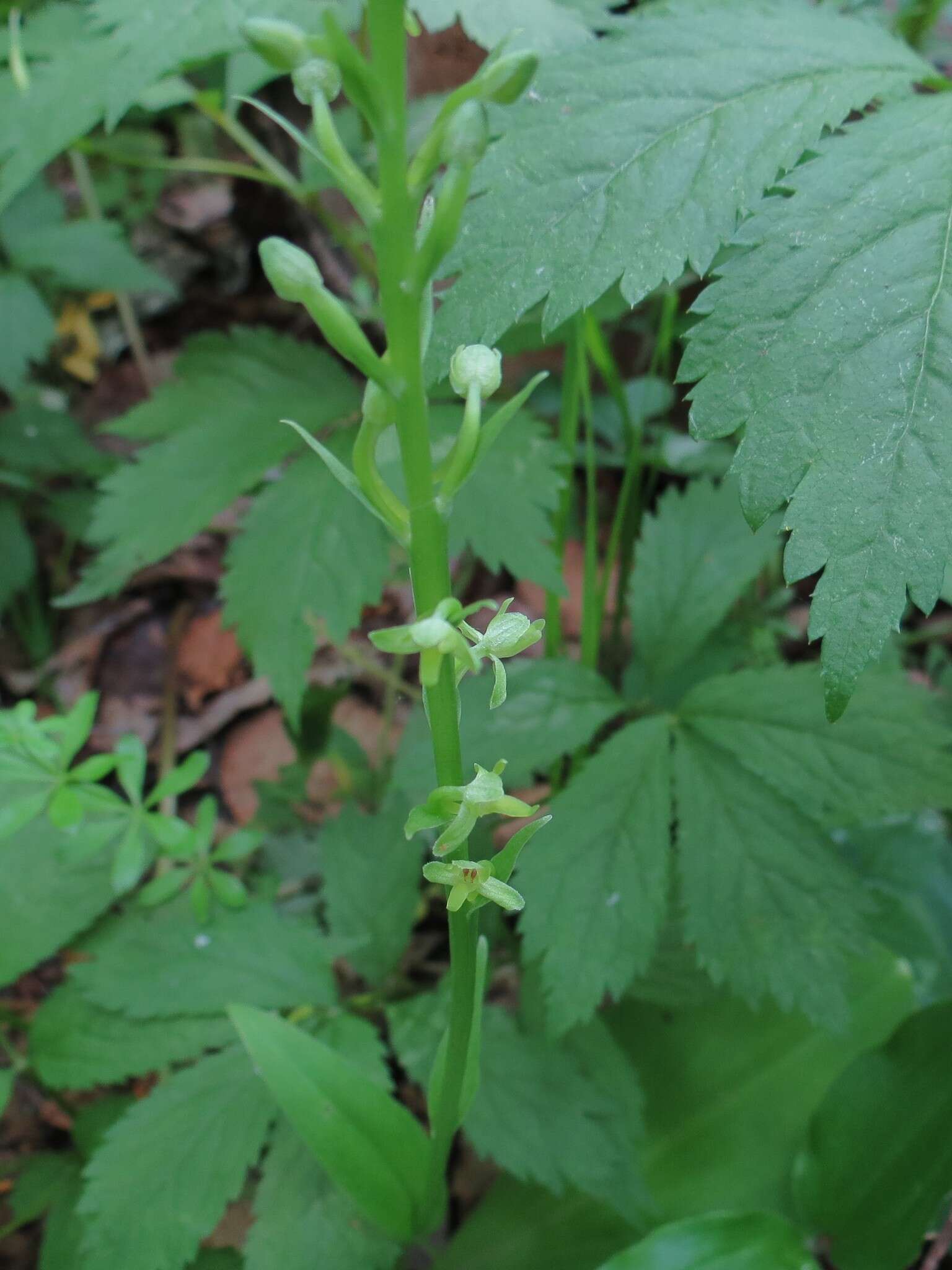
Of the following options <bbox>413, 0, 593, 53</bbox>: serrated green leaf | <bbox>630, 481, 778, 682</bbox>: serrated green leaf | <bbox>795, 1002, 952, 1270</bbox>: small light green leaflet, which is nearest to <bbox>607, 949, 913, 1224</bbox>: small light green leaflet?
<bbox>795, 1002, 952, 1270</bbox>: small light green leaflet

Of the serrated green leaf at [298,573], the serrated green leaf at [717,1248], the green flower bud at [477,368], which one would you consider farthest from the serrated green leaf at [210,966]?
the green flower bud at [477,368]

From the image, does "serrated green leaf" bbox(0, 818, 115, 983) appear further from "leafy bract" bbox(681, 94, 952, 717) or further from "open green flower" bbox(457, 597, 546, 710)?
"leafy bract" bbox(681, 94, 952, 717)

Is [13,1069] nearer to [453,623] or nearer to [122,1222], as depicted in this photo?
[122,1222]

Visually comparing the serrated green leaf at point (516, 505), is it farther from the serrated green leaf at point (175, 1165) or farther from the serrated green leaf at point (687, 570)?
the serrated green leaf at point (175, 1165)

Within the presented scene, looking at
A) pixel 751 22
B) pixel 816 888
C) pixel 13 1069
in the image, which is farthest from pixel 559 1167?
pixel 751 22

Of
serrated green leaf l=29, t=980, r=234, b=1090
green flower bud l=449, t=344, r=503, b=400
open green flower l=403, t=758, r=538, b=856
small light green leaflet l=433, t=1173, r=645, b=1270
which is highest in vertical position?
green flower bud l=449, t=344, r=503, b=400

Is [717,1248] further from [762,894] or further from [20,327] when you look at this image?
[20,327]
